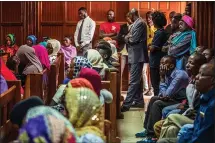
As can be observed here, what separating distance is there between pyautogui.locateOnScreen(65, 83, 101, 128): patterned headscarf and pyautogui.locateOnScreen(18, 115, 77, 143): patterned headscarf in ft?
1.84

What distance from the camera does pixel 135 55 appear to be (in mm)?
6914

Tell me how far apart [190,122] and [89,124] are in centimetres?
172

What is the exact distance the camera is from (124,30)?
866cm

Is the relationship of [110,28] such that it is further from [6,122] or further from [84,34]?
[6,122]

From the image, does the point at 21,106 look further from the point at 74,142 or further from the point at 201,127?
the point at 201,127

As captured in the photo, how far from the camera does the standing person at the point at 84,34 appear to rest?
8891 mm

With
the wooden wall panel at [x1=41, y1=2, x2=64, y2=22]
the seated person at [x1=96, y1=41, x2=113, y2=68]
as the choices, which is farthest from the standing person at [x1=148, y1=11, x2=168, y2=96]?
the wooden wall panel at [x1=41, y1=2, x2=64, y2=22]

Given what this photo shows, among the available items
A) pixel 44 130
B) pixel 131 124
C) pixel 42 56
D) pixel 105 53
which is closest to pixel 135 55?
pixel 105 53

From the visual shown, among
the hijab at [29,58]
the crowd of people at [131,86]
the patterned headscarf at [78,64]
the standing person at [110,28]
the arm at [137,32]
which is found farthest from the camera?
the standing person at [110,28]

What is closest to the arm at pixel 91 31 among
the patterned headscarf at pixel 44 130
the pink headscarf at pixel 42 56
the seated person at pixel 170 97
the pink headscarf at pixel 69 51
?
the pink headscarf at pixel 69 51

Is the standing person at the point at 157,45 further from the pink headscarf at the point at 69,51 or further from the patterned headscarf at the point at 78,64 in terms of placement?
the pink headscarf at the point at 69,51

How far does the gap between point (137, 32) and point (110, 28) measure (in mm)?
2427

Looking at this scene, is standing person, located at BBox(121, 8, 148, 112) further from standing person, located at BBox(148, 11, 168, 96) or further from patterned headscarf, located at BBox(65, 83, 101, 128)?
patterned headscarf, located at BBox(65, 83, 101, 128)

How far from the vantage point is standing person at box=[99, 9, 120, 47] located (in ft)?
29.6
